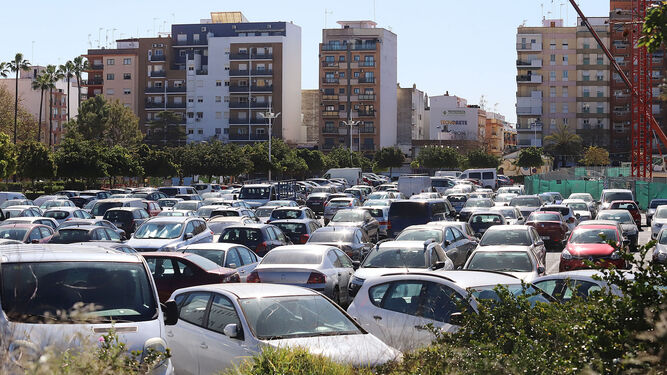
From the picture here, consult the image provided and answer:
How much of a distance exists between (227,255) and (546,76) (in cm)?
10810

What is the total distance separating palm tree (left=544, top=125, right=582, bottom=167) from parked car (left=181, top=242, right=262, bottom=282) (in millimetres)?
100791

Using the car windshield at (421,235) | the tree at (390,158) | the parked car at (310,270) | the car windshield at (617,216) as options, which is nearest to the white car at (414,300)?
the parked car at (310,270)

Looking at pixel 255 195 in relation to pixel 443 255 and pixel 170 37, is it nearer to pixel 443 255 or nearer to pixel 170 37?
pixel 443 255

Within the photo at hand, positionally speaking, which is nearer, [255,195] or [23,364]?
[23,364]

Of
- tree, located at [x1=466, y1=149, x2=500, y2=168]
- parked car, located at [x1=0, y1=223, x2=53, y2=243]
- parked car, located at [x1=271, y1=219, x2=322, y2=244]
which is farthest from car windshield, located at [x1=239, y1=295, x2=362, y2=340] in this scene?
tree, located at [x1=466, y1=149, x2=500, y2=168]

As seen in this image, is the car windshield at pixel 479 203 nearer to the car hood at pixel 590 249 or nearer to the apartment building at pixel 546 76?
the car hood at pixel 590 249

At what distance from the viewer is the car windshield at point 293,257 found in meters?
16.0

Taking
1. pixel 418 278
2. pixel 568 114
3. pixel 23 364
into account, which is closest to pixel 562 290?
pixel 418 278

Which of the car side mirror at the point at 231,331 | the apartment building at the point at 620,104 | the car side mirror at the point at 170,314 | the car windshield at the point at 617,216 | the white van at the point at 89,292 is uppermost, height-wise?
the apartment building at the point at 620,104

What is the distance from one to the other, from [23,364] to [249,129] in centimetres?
11888

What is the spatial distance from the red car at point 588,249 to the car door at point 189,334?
11.1 m

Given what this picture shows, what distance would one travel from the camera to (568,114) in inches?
4688

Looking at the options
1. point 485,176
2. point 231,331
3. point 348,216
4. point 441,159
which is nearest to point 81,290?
point 231,331

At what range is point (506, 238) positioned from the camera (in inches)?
834
